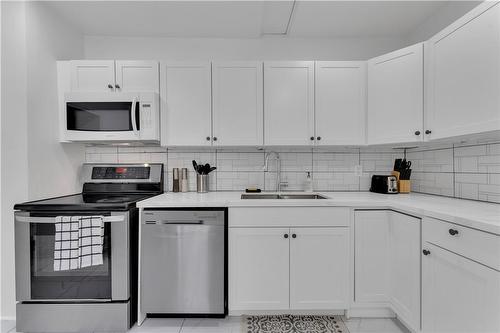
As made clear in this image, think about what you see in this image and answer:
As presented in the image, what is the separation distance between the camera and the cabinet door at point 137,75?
7.61 feet

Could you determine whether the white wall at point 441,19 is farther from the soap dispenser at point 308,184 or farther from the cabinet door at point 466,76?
the soap dispenser at point 308,184

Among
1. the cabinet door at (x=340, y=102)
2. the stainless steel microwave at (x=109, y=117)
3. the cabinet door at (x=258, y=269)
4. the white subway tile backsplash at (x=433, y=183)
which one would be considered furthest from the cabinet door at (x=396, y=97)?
the stainless steel microwave at (x=109, y=117)

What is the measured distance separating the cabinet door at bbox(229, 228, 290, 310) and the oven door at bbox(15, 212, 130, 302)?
76cm

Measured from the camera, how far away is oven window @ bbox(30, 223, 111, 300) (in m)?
1.83

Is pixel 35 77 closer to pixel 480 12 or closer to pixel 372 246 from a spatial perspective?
pixel 372 246

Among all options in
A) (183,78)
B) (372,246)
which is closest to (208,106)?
(183,78)

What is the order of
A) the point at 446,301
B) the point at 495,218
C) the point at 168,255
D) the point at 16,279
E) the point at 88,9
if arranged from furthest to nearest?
the point at 88,9 → the point at 168,255 → the point at 16,279 → the point at 446,301 → the point at 495,218

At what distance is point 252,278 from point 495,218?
58.2 inches

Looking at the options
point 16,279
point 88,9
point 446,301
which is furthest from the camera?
point 88,9

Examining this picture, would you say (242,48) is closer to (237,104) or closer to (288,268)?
(237,104)

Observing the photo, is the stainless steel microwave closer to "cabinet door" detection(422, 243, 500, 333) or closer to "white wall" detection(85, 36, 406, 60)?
"white wall" detection(85, 36, 406, 60)

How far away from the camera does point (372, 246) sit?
1.97 m

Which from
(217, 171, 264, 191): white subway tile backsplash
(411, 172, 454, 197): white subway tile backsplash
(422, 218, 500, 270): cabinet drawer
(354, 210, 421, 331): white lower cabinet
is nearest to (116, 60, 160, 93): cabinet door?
(217, 171, 264, 191): white subway tile backsplash

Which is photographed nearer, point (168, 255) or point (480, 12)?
point (480, 12)
